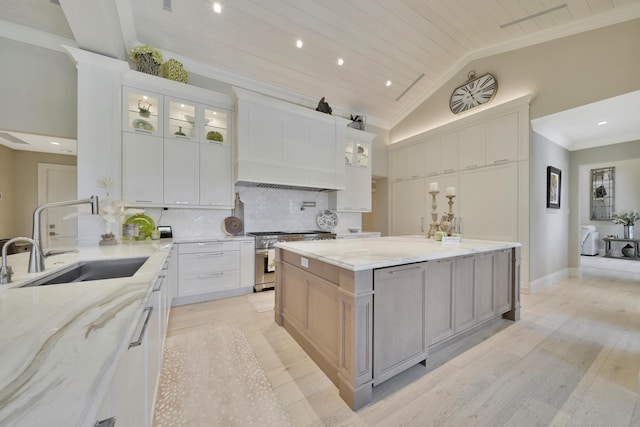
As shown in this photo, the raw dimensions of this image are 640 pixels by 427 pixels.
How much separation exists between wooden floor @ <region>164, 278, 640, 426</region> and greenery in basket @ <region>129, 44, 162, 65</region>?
10.4ft

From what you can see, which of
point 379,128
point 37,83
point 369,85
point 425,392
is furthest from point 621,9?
point 37,83

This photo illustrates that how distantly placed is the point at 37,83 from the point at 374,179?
560 centimetres

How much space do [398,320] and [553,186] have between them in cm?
434

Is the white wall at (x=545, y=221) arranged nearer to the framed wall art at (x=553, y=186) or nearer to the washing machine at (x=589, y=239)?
the framed wall art at (x=553, y=186)

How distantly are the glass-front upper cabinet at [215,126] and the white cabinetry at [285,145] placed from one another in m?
0.29

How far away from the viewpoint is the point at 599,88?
9.98ft

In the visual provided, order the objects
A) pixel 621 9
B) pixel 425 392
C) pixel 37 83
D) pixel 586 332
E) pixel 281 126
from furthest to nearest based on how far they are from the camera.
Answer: pixel 281 126 → pixel 621 9 → pixel 37 83 → pixel 586 332 → pixel 425 392

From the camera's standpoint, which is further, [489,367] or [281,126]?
[281,126]

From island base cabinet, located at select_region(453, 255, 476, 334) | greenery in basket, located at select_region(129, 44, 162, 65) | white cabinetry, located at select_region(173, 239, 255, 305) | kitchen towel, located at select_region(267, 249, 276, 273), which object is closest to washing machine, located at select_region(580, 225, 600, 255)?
island base cabinet, located at select_region(453, 255, 476, 334)

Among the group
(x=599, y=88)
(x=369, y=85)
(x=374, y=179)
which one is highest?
(x=369, y=85)

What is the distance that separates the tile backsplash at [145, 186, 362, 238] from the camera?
3.42m

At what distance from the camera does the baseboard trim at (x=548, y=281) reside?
11.8 feet

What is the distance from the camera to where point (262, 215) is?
4.01 m

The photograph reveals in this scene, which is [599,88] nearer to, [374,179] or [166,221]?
[374,179]
